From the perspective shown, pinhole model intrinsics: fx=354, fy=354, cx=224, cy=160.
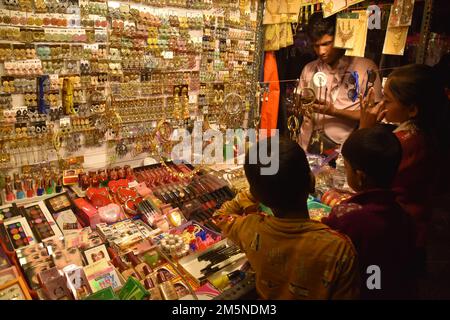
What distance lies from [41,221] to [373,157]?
6.28 feet

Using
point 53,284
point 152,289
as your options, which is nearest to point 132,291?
point 152,289

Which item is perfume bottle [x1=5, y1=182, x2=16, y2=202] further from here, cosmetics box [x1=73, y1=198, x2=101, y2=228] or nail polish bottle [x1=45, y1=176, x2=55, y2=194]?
cosmetics box [x1=73, y1=198, x2=101, y2=228]

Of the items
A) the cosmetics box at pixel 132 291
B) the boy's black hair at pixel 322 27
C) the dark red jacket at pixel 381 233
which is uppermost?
the boy's black hair at pixel 322 27

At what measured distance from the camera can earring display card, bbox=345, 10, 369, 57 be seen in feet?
10.2

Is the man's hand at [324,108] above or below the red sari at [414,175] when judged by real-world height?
above

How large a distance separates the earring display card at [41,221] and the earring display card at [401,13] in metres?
Answer: 2.94

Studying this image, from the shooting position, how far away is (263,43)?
→ 388cm

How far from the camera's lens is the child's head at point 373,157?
1.46m

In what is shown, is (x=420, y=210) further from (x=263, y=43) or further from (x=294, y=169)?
(x=263, y=43)

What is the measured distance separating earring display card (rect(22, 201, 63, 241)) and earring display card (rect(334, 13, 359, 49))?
107 inches

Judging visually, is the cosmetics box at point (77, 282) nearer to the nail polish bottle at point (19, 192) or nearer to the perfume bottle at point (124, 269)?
the perfume bottle at point (124, 269)

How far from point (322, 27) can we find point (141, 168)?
2068mm

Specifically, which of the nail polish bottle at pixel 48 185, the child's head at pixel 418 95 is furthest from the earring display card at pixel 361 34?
the nail polish bottle at pixel 48 185

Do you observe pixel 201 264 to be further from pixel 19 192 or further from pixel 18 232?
pixel 19 192
